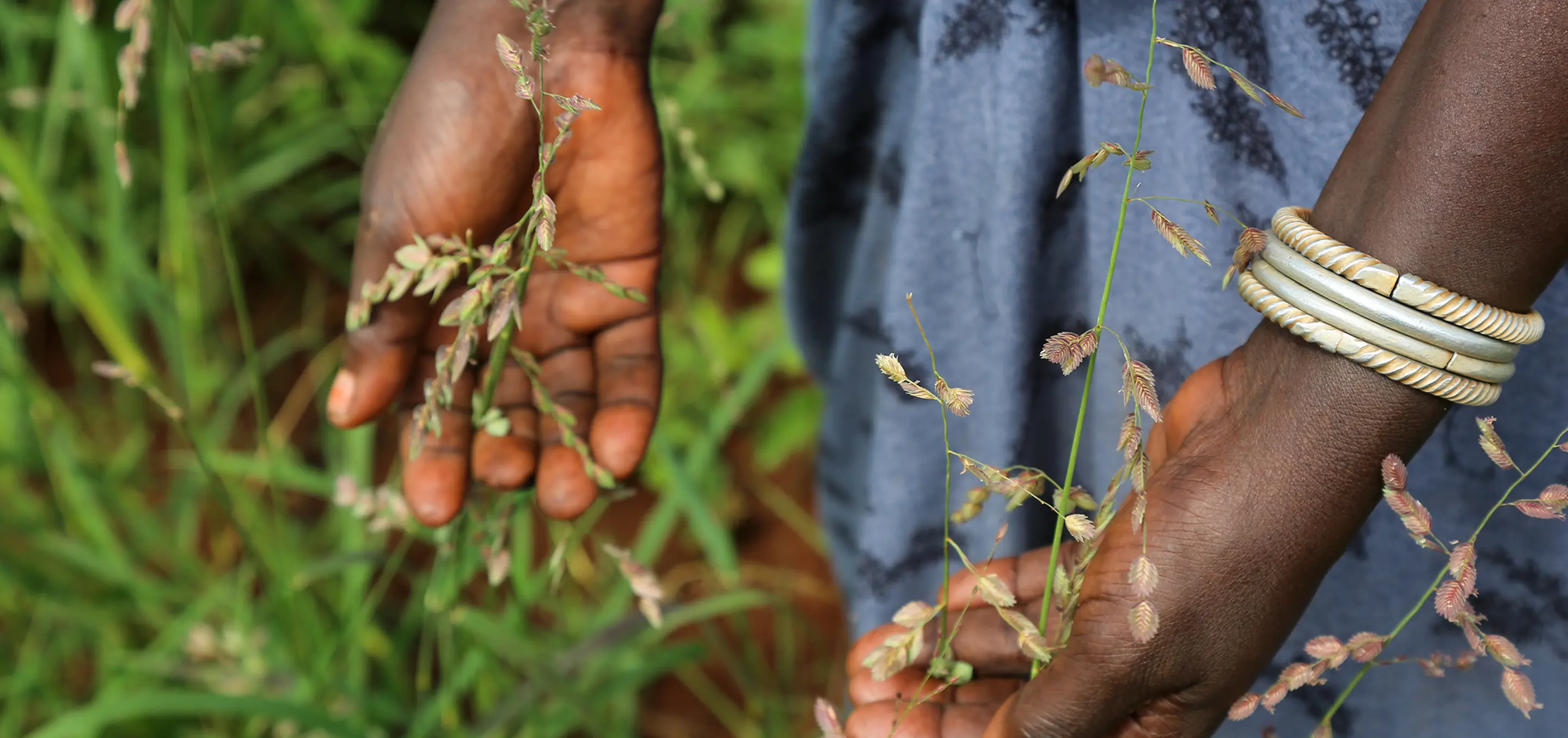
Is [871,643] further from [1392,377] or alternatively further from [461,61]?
[461,61]

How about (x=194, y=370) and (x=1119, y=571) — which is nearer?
(x=1119, y=571)

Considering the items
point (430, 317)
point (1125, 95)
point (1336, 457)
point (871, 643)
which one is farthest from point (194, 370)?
point (1336, 457)

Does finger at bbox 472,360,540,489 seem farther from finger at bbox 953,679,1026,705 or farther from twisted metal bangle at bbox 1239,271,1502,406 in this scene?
twisted metal bangle at bbox 1239,271,1502,406

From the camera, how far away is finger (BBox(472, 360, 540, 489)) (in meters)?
0.94

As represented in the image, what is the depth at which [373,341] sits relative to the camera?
91 centimetres

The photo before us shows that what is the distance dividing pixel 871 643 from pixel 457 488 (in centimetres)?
38

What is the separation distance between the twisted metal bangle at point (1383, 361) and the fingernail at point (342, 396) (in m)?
0.72

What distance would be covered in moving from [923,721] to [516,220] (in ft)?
1.89

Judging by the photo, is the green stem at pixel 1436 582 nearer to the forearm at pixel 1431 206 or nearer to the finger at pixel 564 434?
the forearm at pixel 1431 206

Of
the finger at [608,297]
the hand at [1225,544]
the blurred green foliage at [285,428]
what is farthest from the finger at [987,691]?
the finger at [608,297]

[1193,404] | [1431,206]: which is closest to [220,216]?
[1193,404]

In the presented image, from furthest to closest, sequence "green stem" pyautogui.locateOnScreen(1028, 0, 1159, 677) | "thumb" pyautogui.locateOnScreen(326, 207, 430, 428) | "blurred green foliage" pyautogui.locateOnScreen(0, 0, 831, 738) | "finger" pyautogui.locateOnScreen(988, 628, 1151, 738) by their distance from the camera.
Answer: "blurred green foliage" pyautogui.locateOnScreen(0, 0, 831, 738) → "thumb" pyautogui.locateOnScreen(326, 207, 430, 428) → "finger" pyautogui.locateOnScreen(988, 628, 1151, 738) → "green stem" pyautogui.locateOnScreen(1028, 0, 1159, 677)

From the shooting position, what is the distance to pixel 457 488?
921mm

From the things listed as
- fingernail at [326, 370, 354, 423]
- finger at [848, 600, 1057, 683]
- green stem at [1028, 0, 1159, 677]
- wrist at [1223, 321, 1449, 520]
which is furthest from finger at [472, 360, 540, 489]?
wrist at [1223, 321, 1449, 520]
